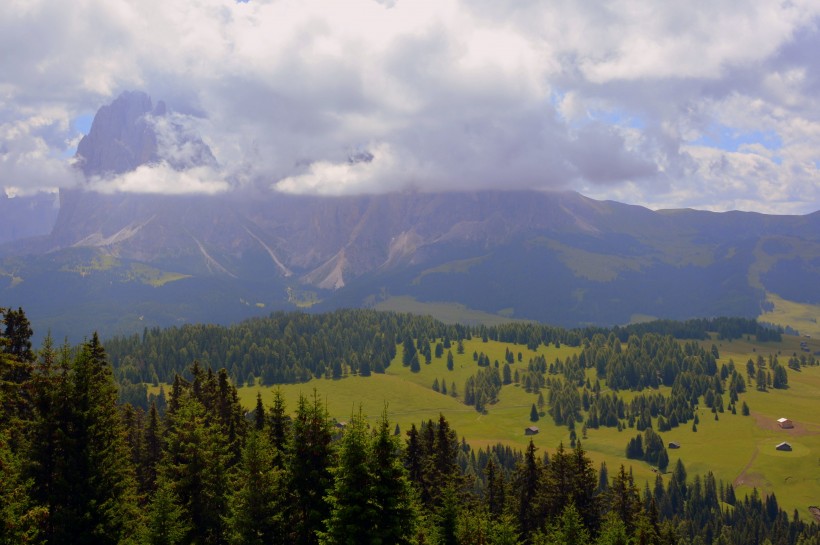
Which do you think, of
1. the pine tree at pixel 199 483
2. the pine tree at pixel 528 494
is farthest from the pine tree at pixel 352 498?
the pine tree at pixel 528 494

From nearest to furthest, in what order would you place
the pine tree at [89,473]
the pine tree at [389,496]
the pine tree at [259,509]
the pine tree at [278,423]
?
the pine tree at [389,496] → the pine tree at [89,473] → the pine tree at [259,509] → the pine tree at [278,423]

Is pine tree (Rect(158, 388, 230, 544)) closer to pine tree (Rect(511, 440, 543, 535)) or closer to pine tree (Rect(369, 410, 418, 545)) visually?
pine tree (Rect(369, 410, 418, 545))

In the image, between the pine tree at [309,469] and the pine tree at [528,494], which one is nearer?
the pine tree at [309,469]

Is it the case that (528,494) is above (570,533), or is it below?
below

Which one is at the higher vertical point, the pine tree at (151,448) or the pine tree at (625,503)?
the pine tree at (151,448)

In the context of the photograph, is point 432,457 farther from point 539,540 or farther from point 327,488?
point 327,488

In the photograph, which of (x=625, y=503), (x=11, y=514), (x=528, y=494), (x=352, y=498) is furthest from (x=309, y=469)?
(x=625, y=503)

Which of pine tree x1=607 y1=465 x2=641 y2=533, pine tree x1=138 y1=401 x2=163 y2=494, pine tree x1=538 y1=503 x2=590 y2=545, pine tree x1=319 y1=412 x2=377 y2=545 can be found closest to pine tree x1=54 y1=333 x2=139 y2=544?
pine tree x1=319 y1=412 x2=377 y2=545

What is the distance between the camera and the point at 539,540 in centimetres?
6381

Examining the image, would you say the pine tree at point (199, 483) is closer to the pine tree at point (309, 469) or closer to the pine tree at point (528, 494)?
the pine tree at point (309, 469)

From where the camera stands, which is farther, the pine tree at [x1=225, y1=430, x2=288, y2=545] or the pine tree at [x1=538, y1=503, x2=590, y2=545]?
the pine tree at [x1=538, y1=503, x2=590, y2=545]

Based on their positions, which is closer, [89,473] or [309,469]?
[309,469]

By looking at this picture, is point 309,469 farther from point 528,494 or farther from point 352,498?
point 528,494

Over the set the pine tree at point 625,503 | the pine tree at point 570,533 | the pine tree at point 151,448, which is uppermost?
the pine tree at point 151,448
